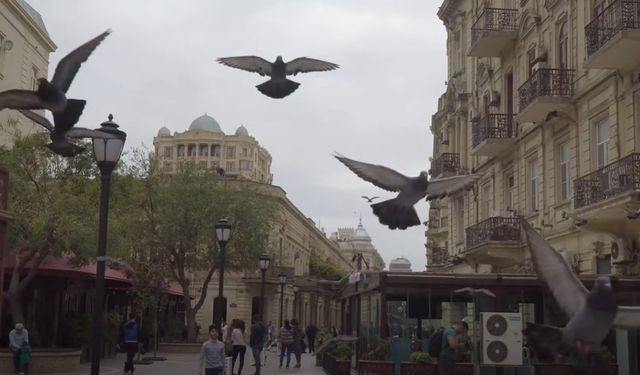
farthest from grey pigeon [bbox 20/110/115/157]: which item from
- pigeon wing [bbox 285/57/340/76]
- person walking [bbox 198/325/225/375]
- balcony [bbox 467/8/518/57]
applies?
balcony [bbox 467/8/518/57]

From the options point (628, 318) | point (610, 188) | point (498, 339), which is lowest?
point (498, 339)

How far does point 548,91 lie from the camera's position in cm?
2614

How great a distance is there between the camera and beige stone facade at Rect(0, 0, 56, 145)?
3984 cm

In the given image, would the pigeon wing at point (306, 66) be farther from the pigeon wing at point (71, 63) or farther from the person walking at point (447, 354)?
the person walking at point (447, 354)

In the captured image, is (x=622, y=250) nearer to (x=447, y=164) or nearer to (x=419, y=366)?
(x=419, y=366)

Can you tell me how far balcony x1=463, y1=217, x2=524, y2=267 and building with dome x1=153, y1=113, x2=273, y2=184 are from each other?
9758 cm

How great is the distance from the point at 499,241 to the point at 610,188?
8686 millimetres

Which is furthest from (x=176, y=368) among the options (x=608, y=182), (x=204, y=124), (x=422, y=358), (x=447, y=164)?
(x=204, y=124)

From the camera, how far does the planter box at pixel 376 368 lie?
1917 centimetres

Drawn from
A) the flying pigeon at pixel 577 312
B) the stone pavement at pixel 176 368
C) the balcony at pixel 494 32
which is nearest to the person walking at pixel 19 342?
the stone pavement at pixel 176 368

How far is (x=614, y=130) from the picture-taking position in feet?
74.4

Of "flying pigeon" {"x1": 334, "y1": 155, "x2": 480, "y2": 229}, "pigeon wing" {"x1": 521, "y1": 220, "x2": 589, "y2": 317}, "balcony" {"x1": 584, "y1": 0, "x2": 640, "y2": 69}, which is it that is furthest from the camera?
"balcony" {"x1": 584, "y1": 0, "x2": 640, "y2": 69}

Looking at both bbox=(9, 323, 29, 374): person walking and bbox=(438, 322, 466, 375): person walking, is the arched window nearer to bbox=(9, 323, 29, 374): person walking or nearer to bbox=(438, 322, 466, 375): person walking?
bbox=(438, 322, 466, 375): person walking

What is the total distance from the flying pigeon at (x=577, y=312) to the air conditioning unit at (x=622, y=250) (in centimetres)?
1674
